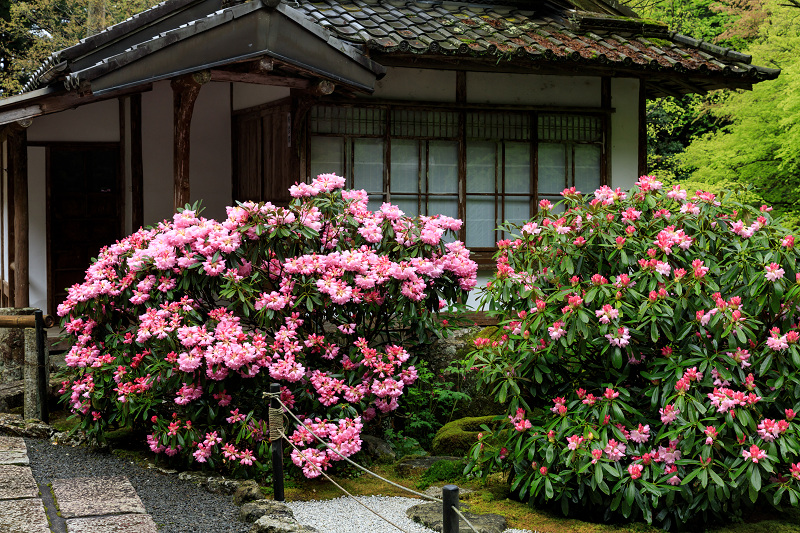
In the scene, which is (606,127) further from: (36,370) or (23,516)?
(23,516)

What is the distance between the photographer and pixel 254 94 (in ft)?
33.5

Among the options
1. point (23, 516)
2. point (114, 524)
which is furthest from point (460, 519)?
point (23, 516)

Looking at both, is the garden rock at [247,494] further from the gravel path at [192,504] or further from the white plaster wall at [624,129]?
the white plaster wall at [624,129]

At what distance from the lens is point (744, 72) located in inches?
376

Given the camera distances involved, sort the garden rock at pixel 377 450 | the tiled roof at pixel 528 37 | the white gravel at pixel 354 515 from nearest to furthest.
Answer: the white gravel at pixel 354 515 < the garden rock at pixel 377 450 < the tiled roof at pixel 528 37

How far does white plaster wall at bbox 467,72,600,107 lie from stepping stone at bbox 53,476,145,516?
231 inches

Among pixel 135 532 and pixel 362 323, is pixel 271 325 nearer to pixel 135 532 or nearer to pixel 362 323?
pixel 362 323

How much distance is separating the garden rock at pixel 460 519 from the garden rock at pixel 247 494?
1087mm

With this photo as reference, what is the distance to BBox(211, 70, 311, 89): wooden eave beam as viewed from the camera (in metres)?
7.90

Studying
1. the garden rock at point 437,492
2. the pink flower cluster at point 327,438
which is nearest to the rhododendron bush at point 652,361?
the garden rock at point 437,492

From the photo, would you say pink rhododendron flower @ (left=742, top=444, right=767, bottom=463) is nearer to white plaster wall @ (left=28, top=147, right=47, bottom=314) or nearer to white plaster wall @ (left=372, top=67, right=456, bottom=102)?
white plaster wall @ (left=372, top=67, right=456, bottom=102)

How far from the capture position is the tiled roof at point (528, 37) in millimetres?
8648

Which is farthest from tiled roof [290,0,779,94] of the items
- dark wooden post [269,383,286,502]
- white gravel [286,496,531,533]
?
white gravel [286,496,531,533]

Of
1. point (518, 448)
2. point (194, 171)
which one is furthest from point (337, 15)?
point (518, 448)
